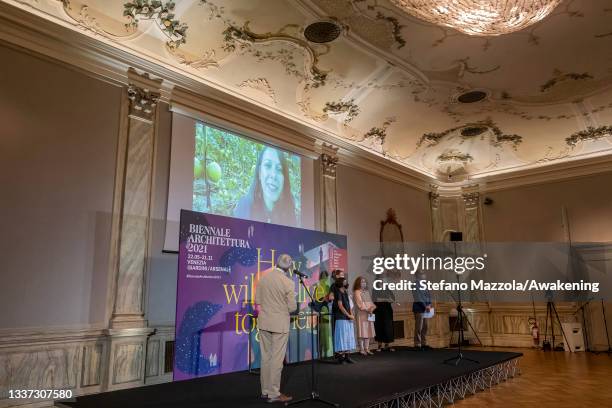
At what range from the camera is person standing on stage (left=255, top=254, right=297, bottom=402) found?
14.5 feet

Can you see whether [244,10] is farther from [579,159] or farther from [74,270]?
[579,159]

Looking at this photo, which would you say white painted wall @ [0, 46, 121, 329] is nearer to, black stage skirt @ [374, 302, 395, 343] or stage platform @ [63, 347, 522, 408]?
stage platform @ [63, 347, 522, 408]

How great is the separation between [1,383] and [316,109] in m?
6.09

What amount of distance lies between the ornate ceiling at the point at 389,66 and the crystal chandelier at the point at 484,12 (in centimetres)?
145

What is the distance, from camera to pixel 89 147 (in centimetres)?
546

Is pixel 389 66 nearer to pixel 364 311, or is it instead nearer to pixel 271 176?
pixel 271 176

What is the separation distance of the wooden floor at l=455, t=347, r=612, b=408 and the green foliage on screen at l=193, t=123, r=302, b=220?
397 cm

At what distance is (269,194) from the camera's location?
7473 mm

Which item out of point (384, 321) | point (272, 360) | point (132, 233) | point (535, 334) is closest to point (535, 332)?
point (535, 334)

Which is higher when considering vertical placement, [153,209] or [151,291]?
[153,209]

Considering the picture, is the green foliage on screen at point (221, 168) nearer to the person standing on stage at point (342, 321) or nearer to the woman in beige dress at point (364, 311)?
the person standing on stage at point (342, 321)

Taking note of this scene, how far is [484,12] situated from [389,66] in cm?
319

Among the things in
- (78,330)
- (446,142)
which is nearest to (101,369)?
(78,330)

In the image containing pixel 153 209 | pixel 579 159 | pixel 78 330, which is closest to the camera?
pixel 78 330
